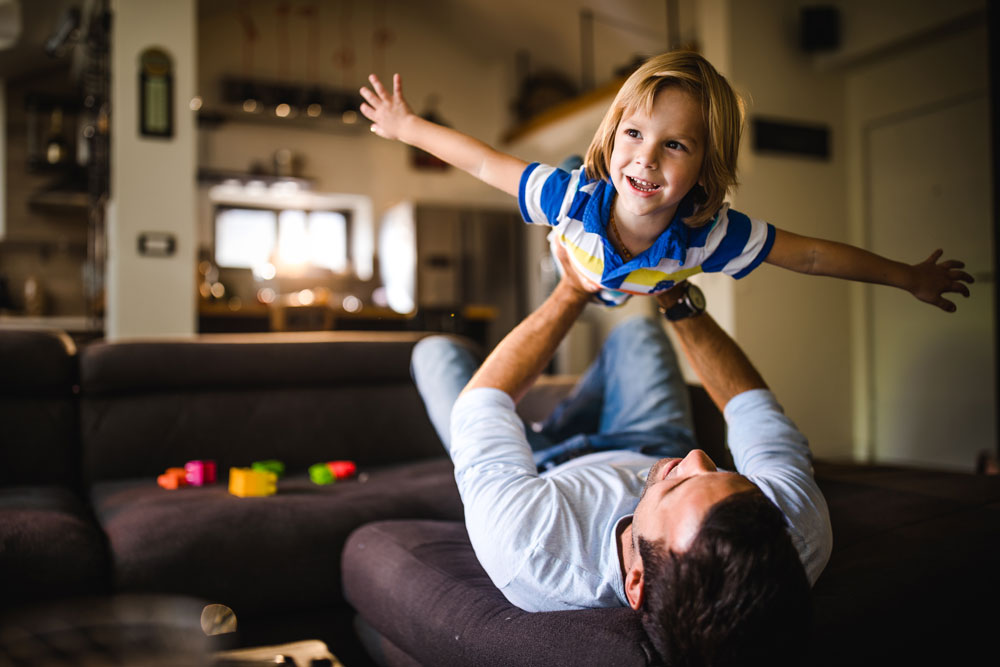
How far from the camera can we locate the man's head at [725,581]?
712mm

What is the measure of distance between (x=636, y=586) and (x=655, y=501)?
0.32 feet

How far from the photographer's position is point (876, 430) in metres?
3.43

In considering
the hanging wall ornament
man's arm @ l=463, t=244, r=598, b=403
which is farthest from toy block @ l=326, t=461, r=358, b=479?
the hanging wall ornament

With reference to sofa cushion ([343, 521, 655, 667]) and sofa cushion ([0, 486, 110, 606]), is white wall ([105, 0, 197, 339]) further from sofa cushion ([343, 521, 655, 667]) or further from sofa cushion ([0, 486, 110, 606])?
sofa cushion ([343, 521, 655, 667])

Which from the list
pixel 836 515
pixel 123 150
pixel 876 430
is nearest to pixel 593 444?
pixel 836 515

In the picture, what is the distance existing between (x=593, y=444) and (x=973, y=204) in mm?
2608

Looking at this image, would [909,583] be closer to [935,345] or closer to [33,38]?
[935,345]

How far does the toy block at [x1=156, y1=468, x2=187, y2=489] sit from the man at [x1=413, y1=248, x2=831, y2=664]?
2.08 ft

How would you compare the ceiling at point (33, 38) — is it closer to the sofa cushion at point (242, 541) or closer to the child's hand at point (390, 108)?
the sofa cushion at point (242, 541)

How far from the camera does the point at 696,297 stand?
1193mm

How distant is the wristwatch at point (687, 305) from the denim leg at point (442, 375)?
44 cm

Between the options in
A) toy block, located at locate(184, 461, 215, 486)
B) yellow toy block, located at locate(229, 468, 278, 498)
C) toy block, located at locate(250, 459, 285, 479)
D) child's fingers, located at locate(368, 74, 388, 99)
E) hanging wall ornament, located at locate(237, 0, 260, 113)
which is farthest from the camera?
hanging wall ornament, located at locate(237, 0, 260, 113)

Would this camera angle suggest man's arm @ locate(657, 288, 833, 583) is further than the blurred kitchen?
No

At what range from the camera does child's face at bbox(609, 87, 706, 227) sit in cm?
89
